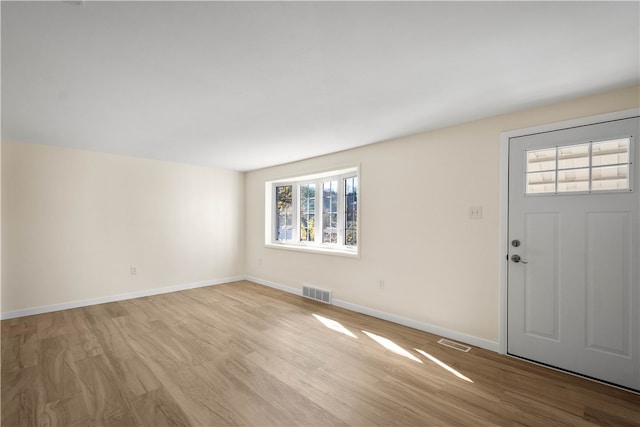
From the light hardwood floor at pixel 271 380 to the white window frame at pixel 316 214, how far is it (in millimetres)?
1319

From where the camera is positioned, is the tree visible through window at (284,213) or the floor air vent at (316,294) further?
the tree visible through window at (284,213)

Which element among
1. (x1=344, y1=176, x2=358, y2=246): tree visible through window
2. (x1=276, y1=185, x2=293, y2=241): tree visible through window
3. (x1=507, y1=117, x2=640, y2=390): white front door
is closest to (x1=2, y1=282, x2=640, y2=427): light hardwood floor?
(x1=507, y1=117, x2=640, y2=390): white front door

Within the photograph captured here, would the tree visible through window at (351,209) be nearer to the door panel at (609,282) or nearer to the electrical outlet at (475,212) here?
the electrical outlet at (475,212)

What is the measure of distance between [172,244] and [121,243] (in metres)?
0.74

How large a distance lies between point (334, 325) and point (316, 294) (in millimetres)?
1018

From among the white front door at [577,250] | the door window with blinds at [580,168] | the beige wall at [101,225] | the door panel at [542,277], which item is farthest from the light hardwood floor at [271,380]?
the door window with blinds at [580,168]

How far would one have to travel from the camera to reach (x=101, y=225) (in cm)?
416

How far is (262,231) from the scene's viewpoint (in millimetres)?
5484

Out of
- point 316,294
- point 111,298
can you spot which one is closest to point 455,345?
point 316,294

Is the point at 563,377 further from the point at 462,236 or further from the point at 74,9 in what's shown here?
the point at 74,9

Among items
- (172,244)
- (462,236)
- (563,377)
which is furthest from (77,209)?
(563,377)

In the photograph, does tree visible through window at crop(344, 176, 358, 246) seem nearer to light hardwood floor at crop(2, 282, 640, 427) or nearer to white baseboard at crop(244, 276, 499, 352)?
white baseboard at crop(244, 276, 499, 352)

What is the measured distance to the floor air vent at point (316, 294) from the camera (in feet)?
13.7

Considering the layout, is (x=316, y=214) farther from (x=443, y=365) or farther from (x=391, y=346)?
(x=443, y=365)
